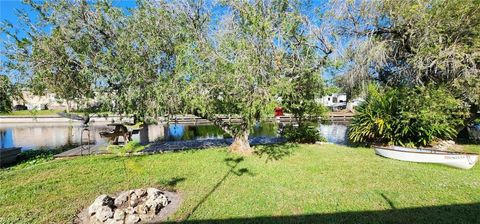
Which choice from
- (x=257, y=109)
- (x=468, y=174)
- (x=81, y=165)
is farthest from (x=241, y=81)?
(x=468, y=174)

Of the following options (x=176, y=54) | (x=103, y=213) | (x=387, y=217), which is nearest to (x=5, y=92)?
(x=176, y=54)

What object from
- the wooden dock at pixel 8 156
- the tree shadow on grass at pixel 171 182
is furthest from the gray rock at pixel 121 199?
the wooden dock at pixel 8 156

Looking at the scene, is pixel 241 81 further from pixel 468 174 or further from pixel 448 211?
pixel 468 174

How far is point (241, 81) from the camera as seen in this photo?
6.65 metres

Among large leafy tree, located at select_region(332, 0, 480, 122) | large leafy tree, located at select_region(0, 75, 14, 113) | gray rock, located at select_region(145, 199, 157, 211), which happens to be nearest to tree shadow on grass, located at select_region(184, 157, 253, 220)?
gray rock, located at select_region(145, 199, 157, 211)

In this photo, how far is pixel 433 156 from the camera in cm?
750

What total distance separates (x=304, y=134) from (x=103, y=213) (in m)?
8.77

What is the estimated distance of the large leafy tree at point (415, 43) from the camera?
917cm

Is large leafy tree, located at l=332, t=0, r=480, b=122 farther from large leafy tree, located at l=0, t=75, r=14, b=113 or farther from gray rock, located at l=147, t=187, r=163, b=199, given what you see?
large leafy tree, located at l=0, t=75, r=14, b=113

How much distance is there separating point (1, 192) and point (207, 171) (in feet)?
13.4

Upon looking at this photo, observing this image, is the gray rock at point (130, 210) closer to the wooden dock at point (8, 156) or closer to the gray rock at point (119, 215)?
the gray rock at point (119, 215)

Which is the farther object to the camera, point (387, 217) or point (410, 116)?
point (410, 116)

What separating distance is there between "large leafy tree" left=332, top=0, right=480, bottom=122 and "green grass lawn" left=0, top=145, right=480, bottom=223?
3.79 m

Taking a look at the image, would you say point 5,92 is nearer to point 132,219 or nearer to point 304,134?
point 132,219
